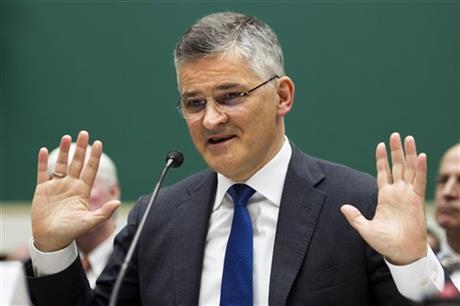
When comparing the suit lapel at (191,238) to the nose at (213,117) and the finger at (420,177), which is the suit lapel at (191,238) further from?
the finger at (420,177)

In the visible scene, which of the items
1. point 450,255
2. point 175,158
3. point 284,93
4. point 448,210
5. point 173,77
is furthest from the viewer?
point 173,77

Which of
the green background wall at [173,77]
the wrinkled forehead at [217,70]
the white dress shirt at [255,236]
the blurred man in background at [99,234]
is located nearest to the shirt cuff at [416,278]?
the white dress shirt at [255,236]

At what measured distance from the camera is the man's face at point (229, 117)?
2.42 metres

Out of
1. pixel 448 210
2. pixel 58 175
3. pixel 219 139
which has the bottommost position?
pixel 448 210

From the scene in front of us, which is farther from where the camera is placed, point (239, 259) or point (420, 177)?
point (239, 259)

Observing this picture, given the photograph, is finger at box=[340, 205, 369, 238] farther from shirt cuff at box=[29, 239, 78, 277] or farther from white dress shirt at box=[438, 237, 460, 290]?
shirt cuff at box=[29, 239, 78, 277]

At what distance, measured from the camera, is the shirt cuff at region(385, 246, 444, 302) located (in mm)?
2133

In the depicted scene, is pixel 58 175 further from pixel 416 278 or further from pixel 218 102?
pixel 416 278

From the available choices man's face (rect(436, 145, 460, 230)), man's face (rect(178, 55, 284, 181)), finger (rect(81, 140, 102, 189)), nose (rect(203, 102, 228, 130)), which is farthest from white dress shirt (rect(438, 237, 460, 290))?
finger (rect(81, 140, 102, 189))

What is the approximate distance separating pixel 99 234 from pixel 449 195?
1.71 meters

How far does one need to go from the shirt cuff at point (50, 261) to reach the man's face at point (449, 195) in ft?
6.42

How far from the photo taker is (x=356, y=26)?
16.4ft

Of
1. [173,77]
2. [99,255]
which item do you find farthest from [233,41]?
[173,77]

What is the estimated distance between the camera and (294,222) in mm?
2416
